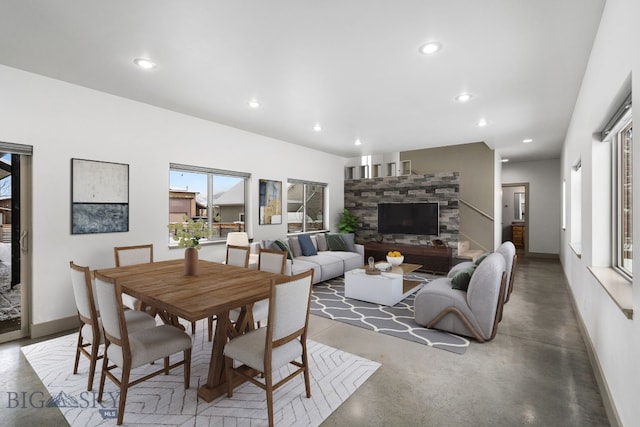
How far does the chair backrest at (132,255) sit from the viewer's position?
338 cm

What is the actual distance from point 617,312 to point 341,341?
2.15 meters

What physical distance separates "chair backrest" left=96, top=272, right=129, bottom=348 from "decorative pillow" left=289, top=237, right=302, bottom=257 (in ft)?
12.5

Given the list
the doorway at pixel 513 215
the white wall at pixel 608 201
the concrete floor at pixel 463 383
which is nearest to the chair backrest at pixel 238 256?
the concrete floor at pixel 463 383

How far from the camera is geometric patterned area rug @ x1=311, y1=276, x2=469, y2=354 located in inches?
124

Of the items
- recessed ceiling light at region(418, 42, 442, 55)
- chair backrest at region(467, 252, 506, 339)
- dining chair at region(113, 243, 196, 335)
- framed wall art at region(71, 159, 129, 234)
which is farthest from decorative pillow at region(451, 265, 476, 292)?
framed wall art at region(71, 159, 129, 234)

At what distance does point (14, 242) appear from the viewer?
11.0 feet

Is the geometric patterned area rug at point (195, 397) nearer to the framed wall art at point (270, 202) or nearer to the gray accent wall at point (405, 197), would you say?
the framed wall art at point (270, 202)

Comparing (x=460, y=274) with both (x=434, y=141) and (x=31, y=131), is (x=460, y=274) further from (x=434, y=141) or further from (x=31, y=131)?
(x=31, y=131)

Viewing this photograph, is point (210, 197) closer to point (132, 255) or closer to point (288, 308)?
point (132, 255)

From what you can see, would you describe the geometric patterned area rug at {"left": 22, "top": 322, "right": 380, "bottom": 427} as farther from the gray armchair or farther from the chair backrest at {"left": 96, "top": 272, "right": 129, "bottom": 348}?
the gray armchair

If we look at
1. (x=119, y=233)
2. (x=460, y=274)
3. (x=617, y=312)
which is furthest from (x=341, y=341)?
(x=119, y=233)

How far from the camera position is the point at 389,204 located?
7461mm

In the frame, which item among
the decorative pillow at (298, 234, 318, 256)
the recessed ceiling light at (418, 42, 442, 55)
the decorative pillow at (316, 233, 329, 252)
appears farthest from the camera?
the decorative pillow at (316, 233, 329, 252)

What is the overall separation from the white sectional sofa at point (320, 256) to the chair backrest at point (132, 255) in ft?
5.95
